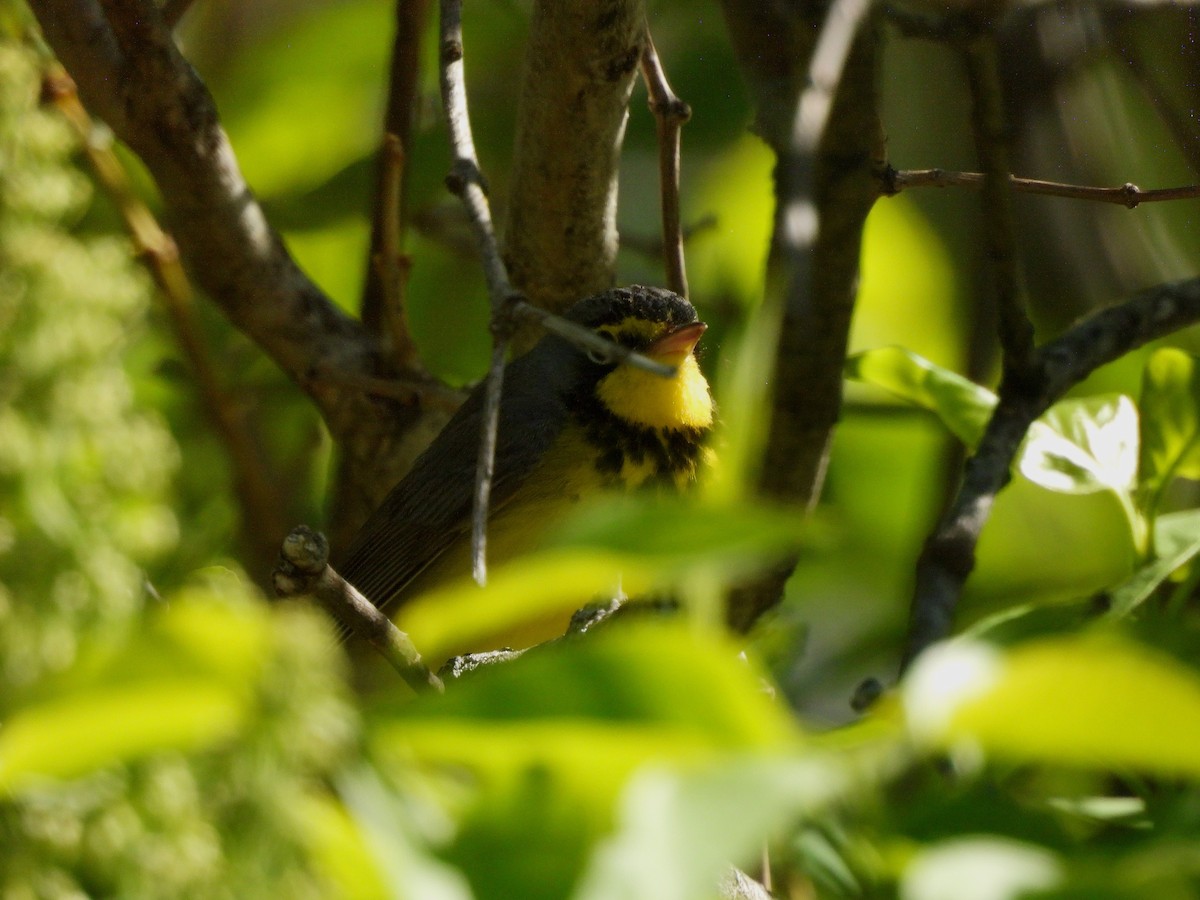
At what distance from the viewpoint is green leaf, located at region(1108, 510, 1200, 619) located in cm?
131

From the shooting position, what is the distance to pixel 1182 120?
9.29 feet

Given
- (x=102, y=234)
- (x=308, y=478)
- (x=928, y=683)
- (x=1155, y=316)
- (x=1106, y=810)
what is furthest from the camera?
(x=308, y=478)

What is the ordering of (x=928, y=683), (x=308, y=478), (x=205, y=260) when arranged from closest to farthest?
(x=928, y=683), (x=205, y=260), (x=308, y=478)

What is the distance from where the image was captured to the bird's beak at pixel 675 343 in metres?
2.79

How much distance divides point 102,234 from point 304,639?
8.64 ft

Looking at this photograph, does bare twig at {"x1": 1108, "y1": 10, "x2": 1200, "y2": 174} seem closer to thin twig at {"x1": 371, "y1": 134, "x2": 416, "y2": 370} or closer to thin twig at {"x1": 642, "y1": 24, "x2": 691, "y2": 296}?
thin twig at {"x1": 642, "y1": 24, "x2": 691, "y2": 296}

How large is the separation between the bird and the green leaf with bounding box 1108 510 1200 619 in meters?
1.38

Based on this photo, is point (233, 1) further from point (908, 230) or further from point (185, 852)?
point (185, 852)

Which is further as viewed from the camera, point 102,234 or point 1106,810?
point 102,234

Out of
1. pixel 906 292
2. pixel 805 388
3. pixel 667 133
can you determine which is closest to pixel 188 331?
pixel 667 133

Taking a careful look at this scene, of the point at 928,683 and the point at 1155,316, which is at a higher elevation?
the point at 928,683

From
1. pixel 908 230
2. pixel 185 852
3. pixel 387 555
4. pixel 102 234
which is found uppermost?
pixel 185 852

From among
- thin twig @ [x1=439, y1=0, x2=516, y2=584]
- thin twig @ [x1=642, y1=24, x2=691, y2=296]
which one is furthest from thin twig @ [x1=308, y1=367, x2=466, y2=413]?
thin twig @ [x1=439, y1=0, x2=516, y2=584]

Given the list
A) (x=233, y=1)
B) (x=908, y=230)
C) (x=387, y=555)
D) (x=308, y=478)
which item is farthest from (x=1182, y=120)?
(x=233, y=1)
